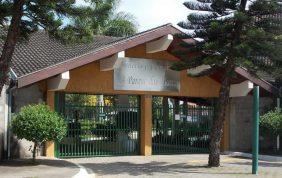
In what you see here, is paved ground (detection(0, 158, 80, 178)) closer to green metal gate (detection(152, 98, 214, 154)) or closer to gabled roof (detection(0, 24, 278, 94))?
gabled roof (detection(0, 24, 278, 94))

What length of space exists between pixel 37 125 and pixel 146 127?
6.50 m

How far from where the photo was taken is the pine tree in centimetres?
1507

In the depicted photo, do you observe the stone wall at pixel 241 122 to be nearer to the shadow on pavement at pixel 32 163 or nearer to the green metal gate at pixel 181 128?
the green metal gate at pixel 181 128

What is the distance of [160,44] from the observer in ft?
63.3

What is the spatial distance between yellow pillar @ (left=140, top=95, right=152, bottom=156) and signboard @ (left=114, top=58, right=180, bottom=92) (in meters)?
0.56

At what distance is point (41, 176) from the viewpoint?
1237 centimetres

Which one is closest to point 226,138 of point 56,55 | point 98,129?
point 98,129

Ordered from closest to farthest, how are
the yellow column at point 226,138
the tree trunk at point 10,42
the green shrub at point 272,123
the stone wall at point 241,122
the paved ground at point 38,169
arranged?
1. the paved ground at point 38,169
2. the tree trunk at point 10,42
3. the green shrub at point 272,123
4. the yellow column at point 226,138
5. the stone wall at point 241,122

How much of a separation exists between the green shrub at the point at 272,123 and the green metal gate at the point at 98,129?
5.02 meters

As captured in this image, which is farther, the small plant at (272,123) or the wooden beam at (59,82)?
the small plant at (272,123)

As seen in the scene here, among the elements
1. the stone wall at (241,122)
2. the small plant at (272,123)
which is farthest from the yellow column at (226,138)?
the small plant at (272,123)

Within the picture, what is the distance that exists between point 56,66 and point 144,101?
468 cm

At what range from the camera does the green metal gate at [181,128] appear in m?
20.9

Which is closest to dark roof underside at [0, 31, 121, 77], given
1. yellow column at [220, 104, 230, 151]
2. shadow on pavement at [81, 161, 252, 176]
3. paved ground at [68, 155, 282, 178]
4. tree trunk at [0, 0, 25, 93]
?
tree trunk at [0, 0, 25, 93]
